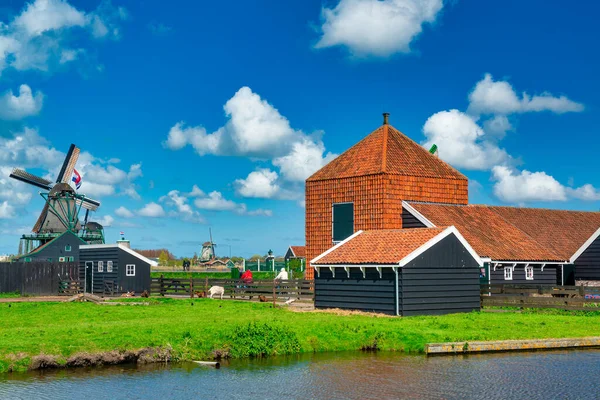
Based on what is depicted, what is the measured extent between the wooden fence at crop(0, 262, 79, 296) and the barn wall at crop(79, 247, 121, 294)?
2384mm

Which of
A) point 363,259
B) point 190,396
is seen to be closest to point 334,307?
point 363,259

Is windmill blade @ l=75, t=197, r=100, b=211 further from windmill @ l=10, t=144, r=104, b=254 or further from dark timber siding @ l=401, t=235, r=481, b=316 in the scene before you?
dark timber siding @ l=401, t=235, r=481, b=316

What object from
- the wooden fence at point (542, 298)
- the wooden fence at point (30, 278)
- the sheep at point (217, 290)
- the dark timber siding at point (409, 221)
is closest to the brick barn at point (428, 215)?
the dark timber siding at point (409, 221)

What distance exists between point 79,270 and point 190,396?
37.8 meters

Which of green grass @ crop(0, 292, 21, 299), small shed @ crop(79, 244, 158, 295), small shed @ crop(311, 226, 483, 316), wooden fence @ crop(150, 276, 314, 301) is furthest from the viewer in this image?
small shed @ crop(79, 244, 158, 295)

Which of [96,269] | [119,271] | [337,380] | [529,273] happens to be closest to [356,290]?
[337,380]

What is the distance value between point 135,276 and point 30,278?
6.43 meters

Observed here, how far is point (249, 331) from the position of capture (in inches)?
837

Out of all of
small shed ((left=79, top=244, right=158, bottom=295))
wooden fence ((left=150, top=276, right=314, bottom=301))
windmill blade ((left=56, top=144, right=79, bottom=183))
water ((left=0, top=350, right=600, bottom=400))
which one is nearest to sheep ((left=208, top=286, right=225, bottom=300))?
wooden fence ((left=150, top=276, right=314, bottom=301))

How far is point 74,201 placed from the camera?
73.3m

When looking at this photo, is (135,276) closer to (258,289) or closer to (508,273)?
(258,289)

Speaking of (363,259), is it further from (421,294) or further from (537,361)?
(537,361)

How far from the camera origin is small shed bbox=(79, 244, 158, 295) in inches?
1917

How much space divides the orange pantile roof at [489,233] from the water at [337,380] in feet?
63.1
